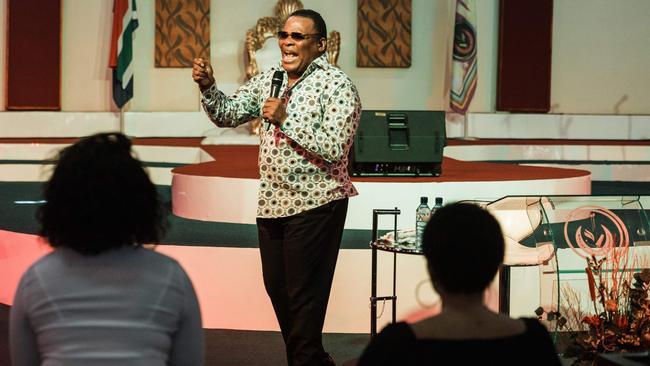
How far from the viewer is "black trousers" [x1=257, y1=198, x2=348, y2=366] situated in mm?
3238

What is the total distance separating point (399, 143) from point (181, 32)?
6.20 metres

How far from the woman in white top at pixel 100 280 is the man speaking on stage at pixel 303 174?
4.76 ft

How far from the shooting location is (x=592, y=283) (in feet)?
10.9

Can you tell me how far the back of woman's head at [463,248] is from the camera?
159 cm

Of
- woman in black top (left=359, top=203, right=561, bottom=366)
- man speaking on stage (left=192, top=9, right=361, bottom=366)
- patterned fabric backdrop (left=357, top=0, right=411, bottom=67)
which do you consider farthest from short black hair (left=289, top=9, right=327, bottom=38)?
patterned fabric backdrop (left=357, top=0, right=411, bottom=67)

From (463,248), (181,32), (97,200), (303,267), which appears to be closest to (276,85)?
(303,267)

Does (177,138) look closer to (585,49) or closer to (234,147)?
(234,147)

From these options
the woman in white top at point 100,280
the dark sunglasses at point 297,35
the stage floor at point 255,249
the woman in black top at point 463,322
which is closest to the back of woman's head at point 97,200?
the woman in white top at point 100,280

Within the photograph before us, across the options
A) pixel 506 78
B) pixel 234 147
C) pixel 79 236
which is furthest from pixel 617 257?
pixel 506 78

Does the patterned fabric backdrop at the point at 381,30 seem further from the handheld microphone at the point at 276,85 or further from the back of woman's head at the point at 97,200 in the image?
the back of woman's head at the point at 97,200

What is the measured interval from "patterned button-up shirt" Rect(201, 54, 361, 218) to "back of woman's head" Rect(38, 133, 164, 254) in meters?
1.46

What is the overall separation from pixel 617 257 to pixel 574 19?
955cm

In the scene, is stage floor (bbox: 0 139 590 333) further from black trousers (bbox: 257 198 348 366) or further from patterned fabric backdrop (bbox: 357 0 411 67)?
patterned fabric backdrop (bbox: 357 0 411 67)

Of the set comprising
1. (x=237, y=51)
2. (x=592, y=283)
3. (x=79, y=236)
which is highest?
(x=237, y=51)
